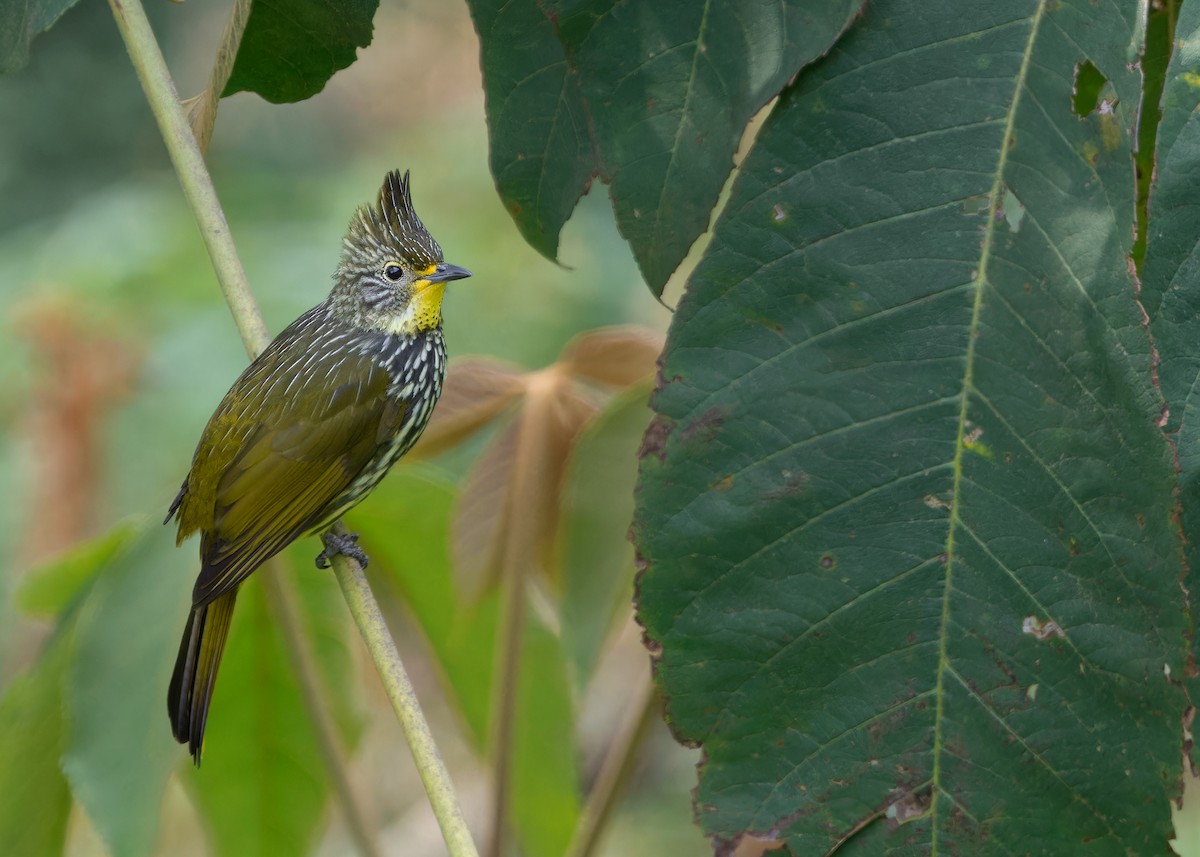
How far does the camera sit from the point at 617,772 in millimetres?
1912

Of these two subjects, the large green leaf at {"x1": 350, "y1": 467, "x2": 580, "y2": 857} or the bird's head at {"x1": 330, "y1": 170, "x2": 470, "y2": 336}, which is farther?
the bird's head at {"x1": 330, "y1": 170, "x2": 470, "y2": 336}

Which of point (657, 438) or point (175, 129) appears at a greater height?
point (175, 129)

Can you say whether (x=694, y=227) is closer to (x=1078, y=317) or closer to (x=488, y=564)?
(x=1078, y=317)

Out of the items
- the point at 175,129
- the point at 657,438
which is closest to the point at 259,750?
the point at 175,129

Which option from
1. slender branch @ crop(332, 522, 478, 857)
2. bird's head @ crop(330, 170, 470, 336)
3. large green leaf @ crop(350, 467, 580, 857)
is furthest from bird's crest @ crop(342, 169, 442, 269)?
slender branch @ crop(332, 522, 478, 857)

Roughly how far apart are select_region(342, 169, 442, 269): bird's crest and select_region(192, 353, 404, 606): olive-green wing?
0.24 metres

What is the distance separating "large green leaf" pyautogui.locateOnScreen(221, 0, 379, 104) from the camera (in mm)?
1734

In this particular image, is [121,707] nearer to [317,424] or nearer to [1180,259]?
[317,424]

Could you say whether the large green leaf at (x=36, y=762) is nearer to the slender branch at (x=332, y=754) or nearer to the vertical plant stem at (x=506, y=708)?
the slender branch at (x=332, y=754)

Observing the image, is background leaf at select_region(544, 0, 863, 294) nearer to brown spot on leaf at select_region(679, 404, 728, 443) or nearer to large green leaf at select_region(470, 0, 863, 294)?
large green leaf at select_region(470, 0, 863, 294)

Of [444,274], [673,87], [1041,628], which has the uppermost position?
[673,87]

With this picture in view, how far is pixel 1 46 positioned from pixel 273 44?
1.12 feet

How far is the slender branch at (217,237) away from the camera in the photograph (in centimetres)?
151

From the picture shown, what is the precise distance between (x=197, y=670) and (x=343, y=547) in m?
0.30
